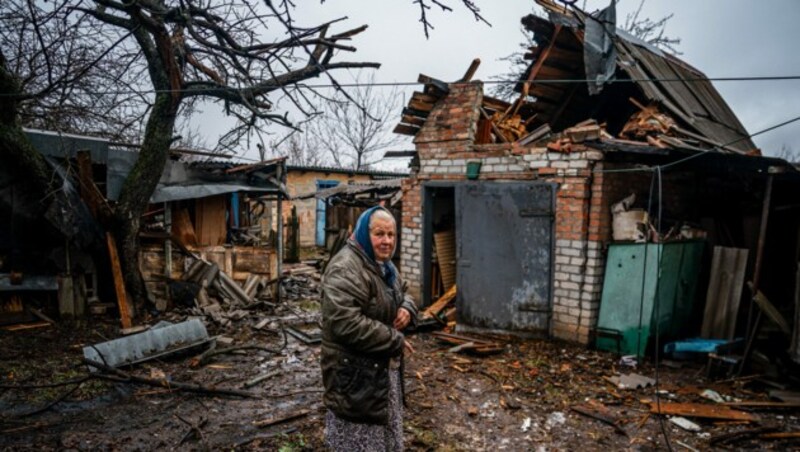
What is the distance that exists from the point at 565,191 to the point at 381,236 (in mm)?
4494

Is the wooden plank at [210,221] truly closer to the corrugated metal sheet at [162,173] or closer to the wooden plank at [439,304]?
the corrugated metal sheet at [162,173]

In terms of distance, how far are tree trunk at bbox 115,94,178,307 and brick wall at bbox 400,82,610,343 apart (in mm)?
4478

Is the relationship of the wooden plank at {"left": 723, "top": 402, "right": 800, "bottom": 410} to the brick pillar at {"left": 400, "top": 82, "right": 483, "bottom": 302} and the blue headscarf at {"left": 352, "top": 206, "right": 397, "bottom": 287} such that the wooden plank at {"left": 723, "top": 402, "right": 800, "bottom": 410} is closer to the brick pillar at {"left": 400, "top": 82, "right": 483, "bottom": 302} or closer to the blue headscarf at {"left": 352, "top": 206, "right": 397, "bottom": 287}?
the blue headscarf at {"left": 352, "top": 206, "right": 397, "bottom": 287}

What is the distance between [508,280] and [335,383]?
486 cm

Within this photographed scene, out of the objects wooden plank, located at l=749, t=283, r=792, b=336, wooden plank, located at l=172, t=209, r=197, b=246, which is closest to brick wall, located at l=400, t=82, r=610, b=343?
wooden plank, located at l=749, t=283, r=792, b=336

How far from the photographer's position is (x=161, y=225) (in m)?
9.24

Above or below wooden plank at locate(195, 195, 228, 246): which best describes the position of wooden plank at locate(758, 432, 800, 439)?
below

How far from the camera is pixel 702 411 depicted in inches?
180

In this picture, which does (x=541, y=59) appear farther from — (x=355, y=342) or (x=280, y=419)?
(x=355, y=342)

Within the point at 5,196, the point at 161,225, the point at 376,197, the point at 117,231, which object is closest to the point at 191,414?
the point at 117,231

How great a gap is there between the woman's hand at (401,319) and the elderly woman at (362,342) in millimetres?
61

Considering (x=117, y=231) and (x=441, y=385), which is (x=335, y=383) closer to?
(x=441, y=385)

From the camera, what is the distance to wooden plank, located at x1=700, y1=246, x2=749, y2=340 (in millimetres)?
5957

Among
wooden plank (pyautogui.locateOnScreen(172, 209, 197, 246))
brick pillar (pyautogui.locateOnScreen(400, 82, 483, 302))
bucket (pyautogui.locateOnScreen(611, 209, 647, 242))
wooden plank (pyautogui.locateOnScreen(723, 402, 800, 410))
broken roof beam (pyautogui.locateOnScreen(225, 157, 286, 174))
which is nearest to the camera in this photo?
wooden plank (pyautogui.locateOnScreen(723, 402, 800, 410))
